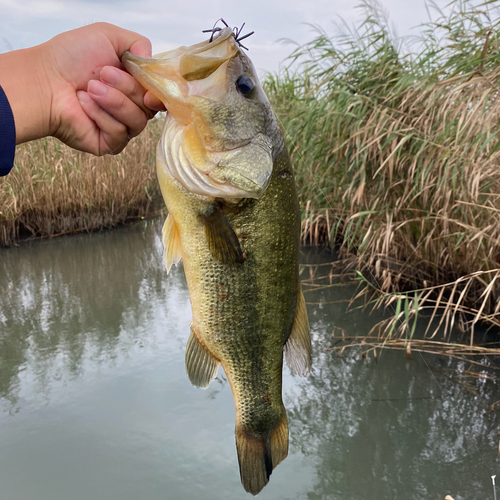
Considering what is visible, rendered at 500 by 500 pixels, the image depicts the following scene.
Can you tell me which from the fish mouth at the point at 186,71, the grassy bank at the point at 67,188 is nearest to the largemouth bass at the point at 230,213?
the fish mouth at the point at 186,71

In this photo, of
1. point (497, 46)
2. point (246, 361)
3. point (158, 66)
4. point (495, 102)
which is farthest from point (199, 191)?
point (497, 46)

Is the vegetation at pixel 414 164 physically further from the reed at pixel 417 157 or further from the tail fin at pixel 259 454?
the tail fin at pixel 259 454

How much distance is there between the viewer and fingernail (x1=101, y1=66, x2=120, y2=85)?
52.2 inches

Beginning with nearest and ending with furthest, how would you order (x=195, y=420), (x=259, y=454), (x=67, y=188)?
(x=259, y=454) → (x=195, y=420) → (x=67, y=188)

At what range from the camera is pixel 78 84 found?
4.81ft

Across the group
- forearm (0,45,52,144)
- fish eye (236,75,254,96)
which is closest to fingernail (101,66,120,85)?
forearm (0,45,52,144)

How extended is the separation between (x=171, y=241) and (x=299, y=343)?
512 millimetres

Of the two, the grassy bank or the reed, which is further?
the grassy bank

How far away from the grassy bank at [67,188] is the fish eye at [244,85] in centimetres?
633

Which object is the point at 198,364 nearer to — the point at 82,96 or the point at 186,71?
the point at 186,71

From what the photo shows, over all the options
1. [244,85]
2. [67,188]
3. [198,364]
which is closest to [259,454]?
[198,364]

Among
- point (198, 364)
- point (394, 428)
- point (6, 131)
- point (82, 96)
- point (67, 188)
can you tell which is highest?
point (82, 96)

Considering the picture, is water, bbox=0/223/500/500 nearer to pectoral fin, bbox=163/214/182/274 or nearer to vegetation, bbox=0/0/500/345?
vegetation, bbox=0/0/500/345

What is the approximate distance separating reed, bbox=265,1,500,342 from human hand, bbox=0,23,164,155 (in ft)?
8.19
